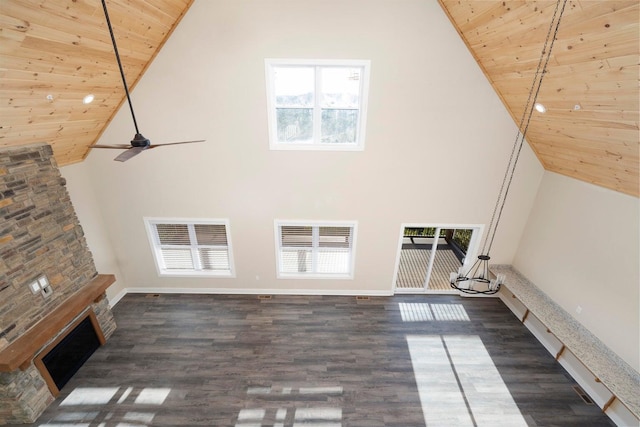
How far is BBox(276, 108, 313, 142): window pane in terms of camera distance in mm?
4617

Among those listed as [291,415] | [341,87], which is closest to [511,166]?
[341,87]

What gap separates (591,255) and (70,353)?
8.29 metres

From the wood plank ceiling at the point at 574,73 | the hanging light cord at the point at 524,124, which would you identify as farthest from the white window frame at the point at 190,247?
the wood plank ceiling at the point at 574,73

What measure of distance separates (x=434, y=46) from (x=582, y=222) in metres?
3.68

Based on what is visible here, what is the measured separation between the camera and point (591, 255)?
4.12 m

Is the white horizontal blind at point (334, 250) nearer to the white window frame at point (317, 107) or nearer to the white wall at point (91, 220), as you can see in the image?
the white window frame at point (317, 107)

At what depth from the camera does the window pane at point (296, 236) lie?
555cm

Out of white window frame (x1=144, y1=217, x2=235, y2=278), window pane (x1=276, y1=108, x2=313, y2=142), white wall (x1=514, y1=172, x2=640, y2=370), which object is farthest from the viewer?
white window frame (x1=144, y1=217, x2=235, y2=278)

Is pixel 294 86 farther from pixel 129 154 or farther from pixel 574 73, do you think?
pixel 574 73

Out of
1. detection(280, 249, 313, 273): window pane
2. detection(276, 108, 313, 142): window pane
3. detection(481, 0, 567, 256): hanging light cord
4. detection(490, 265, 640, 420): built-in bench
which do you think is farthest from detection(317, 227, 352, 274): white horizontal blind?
detection(490, 265, 640, 420): built-in bench

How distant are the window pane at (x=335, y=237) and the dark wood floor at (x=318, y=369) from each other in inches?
51.0

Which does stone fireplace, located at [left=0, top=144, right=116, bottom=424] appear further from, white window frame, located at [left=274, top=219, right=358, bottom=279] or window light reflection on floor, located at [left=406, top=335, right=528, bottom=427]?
window light reflection on floor, located at [left=406, top=335, right=528, bottom=427]

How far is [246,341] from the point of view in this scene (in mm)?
4848

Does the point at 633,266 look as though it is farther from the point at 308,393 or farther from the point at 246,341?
the point at 246,341
